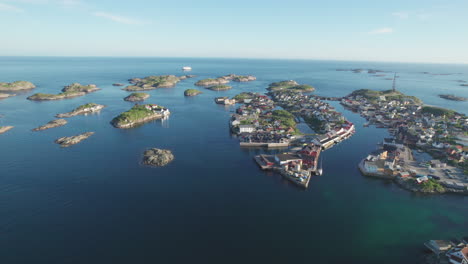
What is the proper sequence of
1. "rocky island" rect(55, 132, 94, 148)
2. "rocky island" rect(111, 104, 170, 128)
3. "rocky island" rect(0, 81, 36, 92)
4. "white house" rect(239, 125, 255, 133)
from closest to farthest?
"rocky island" rect(55, 132, 94, 148) → "white house" rect(239, 125, 255, 133) → "rocky island" rect(111, 104, 170, 128) → "rocky island" rect(0, 81, 36, 92)

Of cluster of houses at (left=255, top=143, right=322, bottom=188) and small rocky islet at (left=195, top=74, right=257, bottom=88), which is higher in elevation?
small rocky islet at (left=195, top=74, right=257, bottom=88)

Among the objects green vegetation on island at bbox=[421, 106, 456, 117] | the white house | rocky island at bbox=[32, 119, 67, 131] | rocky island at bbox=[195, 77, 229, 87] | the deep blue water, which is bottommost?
the deep blue water

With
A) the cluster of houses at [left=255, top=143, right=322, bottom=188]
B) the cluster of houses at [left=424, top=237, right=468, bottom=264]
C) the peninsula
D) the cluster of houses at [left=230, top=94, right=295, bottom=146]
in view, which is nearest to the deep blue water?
the cluster of houses at [left=255, top=143, right=322, bottom=188]

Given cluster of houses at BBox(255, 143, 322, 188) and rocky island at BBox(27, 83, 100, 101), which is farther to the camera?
rocky island at BBox(27, 83, 100, 101)

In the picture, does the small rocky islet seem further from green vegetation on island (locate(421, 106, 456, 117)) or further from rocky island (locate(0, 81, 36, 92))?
green vegetation on island (locate(421, 106, 456, 117))

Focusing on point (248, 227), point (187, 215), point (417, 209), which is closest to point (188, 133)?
point (187, 215)

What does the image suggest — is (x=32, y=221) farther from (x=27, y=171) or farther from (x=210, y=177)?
→ (x=210, y=177)

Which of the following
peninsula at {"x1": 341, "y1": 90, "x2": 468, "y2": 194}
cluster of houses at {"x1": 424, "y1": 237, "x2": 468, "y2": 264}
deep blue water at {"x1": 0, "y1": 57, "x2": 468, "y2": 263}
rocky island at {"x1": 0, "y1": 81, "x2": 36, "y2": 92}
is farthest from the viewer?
rocky island at {"x1": 0, "y1": 81, "x2": 36, "y2": 92}
